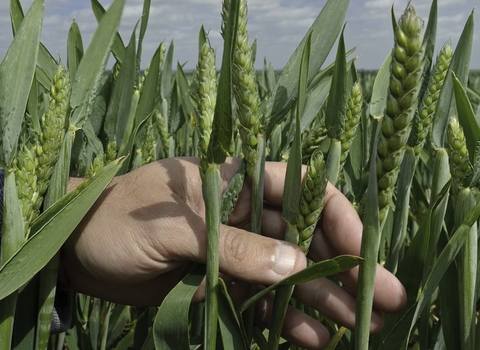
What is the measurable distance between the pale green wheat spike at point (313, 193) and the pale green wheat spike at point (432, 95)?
0.76 feet

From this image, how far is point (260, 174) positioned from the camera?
688 millimetres

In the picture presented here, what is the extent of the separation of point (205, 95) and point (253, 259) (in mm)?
259

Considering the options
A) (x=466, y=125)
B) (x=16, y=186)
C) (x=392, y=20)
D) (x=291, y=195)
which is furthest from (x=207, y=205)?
(x=392, y=20)

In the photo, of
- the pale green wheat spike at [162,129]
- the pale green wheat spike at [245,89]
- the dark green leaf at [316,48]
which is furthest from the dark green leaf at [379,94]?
the pale green wheat spike at [162,129]

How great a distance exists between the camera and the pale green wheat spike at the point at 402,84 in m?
0.49

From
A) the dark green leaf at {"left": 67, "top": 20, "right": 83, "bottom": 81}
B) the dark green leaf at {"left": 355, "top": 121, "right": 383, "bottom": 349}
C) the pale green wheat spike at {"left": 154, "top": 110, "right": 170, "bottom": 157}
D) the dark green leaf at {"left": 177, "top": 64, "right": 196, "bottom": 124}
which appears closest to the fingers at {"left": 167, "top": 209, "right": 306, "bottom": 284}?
the dark green leaf at {"left": 355, "top": 121, "right": 383, "bottom": 349}

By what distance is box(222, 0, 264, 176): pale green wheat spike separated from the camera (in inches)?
23.3

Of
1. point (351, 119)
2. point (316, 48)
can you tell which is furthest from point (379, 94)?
point (316, 48)

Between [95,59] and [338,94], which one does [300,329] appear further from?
[95,59]

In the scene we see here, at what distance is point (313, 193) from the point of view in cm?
64

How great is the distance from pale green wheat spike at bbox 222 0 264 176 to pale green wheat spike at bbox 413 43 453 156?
0.27m

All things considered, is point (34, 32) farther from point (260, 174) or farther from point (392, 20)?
point (392, 20)

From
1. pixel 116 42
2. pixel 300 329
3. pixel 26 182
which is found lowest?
pixel 300 329

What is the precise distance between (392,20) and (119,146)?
541 millimetres
